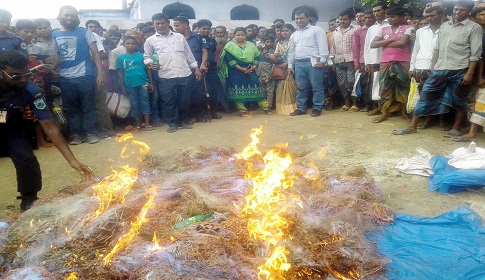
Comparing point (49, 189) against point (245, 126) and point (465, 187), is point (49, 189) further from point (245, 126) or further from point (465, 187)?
point (465, 187)

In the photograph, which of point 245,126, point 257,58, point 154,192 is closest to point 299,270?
point 154,192

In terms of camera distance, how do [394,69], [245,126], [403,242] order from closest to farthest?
1. [403,242]
2. [394,69]
3. [245,126]

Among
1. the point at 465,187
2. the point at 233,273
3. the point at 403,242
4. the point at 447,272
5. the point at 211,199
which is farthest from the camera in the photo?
the point at 465,187

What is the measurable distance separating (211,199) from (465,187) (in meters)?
2.70

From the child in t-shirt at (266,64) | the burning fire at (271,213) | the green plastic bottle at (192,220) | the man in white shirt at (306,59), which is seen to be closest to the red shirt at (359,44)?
the man in white shirt at (306,59)

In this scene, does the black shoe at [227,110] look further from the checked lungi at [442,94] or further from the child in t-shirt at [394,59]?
the checked lungi at [442,94]

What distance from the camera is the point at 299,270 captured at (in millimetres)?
2527

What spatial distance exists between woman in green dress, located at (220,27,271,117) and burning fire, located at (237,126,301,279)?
4.94 m

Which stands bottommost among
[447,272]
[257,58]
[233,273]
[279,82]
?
[447,272]

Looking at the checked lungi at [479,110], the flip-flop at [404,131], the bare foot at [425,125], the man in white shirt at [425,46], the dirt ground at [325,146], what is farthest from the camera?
the bare foot at [425,125]

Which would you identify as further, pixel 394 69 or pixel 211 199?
pixel 394 69

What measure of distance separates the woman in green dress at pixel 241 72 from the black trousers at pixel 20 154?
521 centimetres

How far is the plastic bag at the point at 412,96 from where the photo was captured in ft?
21.6

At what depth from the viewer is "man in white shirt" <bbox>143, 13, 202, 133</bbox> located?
7.16 m
